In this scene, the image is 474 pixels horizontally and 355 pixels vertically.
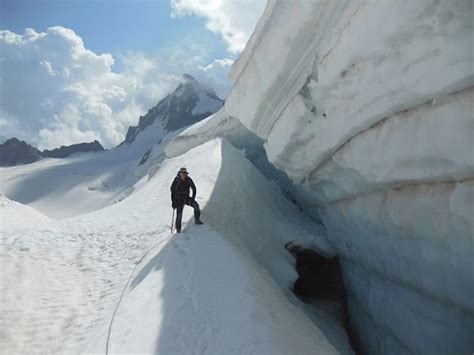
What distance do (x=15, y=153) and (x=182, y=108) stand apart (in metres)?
47.3

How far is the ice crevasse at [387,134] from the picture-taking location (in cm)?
516

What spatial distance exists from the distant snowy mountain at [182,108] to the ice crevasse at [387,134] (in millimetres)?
111972

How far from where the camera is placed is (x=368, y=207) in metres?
8.65

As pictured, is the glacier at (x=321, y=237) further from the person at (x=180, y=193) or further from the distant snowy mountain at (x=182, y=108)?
the distant snowy mountain at (x=182, y=108)

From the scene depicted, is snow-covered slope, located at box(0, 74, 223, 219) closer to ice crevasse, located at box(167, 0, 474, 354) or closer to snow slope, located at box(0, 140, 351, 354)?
snow slope, located at box(0, 140, 351, 354)

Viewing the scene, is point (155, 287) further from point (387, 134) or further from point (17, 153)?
point (17, 153)

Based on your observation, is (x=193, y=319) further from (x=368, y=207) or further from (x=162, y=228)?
(x=162, y=228)

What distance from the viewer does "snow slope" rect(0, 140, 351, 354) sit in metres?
6.06

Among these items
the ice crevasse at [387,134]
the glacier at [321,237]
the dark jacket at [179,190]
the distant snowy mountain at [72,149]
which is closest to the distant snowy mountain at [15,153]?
the distant snowy mountain at [72,149]

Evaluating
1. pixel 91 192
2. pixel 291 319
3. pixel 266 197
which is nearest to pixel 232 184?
pixel 266 197

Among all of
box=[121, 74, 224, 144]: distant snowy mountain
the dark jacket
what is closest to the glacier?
the dark jacket

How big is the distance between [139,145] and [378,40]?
118 meters

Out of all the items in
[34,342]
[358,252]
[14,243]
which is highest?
[14,243]

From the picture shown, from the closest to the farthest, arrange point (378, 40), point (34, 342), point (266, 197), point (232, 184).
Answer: point (378, 40), point (34, 342), point (232, 184), point (266, 197)
